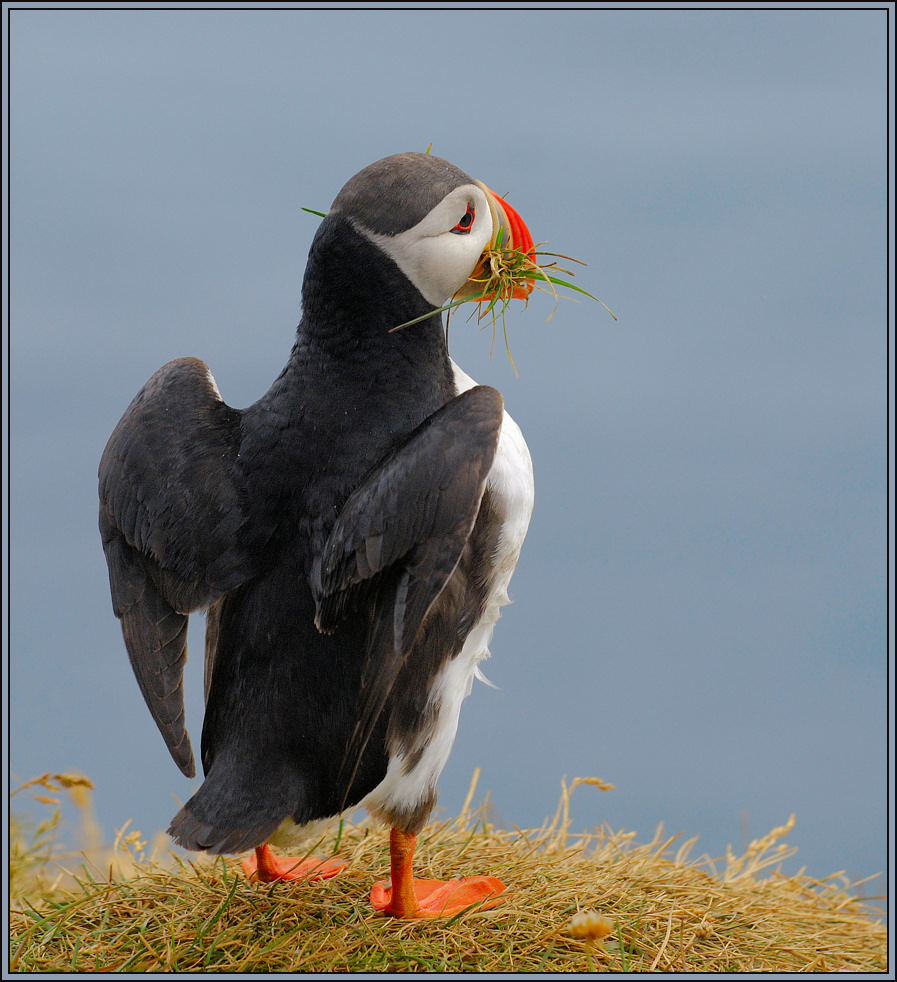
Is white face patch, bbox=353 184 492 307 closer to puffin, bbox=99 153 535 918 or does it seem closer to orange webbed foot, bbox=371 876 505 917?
puffin, bbox=99 153 535 918

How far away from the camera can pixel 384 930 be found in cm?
292

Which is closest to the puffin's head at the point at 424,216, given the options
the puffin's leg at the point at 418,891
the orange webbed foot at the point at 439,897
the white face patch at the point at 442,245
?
the white face patch at the point at 442,245

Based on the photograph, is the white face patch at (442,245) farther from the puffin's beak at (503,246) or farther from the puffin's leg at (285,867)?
the puffin's leg at (285,867)

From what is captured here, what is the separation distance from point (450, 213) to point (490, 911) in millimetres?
2033

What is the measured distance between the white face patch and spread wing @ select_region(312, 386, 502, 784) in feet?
1.23

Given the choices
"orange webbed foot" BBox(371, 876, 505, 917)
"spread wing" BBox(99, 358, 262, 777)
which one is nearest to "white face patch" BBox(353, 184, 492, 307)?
"spread wing" BBox(99, 358, 262, 777)

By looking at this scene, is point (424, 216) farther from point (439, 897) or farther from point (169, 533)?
point (439, 897)

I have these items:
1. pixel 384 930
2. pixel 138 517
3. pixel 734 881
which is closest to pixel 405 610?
pixel 138 517

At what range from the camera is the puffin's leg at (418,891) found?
296 cm

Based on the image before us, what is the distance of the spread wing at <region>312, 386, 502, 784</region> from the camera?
8.17 feet

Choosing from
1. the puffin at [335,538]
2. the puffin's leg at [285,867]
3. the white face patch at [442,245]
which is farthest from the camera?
the puffin's leg at [285,867]

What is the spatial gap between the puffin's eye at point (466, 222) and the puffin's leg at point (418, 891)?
170cm

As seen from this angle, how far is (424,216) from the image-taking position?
271cm

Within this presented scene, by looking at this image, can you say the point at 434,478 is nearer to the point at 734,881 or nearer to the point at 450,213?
the point at 450,213
